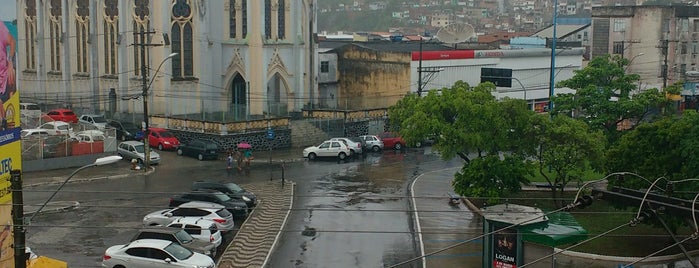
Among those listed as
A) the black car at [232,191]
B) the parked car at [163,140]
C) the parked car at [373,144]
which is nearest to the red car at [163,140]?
the parked car at [163,140]

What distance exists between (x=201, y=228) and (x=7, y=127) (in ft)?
24.9

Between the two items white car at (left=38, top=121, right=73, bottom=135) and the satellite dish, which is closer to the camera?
white car at (left=38, top=121, right=73, bottom=135)

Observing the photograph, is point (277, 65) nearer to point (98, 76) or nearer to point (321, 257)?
point (98, 76)

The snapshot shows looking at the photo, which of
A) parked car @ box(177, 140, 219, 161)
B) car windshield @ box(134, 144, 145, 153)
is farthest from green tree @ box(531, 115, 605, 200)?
car windshield @ box(134, 144, 145, 153)

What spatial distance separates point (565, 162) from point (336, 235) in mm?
8413

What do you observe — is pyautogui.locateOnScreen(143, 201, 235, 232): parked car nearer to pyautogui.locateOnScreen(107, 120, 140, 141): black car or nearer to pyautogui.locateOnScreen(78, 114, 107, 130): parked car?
pyautogui.locateOnScreen(107, 120, 140, 141): black car

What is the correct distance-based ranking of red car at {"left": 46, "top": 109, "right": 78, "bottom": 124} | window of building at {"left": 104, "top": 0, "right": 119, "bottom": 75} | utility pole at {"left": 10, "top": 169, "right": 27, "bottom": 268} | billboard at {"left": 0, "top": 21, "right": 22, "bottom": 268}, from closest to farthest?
utility pole at {"left": 10, "top": 169, "right": 27, "bottom": 268}
billboard at {"left": 0, "top": 21, "right": 22, "bottom": 268}
red car at {"left": 46, "top": 109, "right": 78, "bottom": 124}
window of building at {"left": 104, "top": 0, "right": 119, "bottom": 75}

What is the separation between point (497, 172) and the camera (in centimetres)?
3020

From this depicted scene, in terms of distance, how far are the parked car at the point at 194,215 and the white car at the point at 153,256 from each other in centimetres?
381

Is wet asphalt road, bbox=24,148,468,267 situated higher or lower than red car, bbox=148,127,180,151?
lower

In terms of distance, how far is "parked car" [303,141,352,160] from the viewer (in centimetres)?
4391

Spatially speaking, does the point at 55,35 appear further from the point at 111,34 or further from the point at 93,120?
the point at 93,120

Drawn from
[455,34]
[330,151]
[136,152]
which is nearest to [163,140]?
[136,152]

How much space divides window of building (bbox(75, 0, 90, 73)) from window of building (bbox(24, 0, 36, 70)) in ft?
16.4
